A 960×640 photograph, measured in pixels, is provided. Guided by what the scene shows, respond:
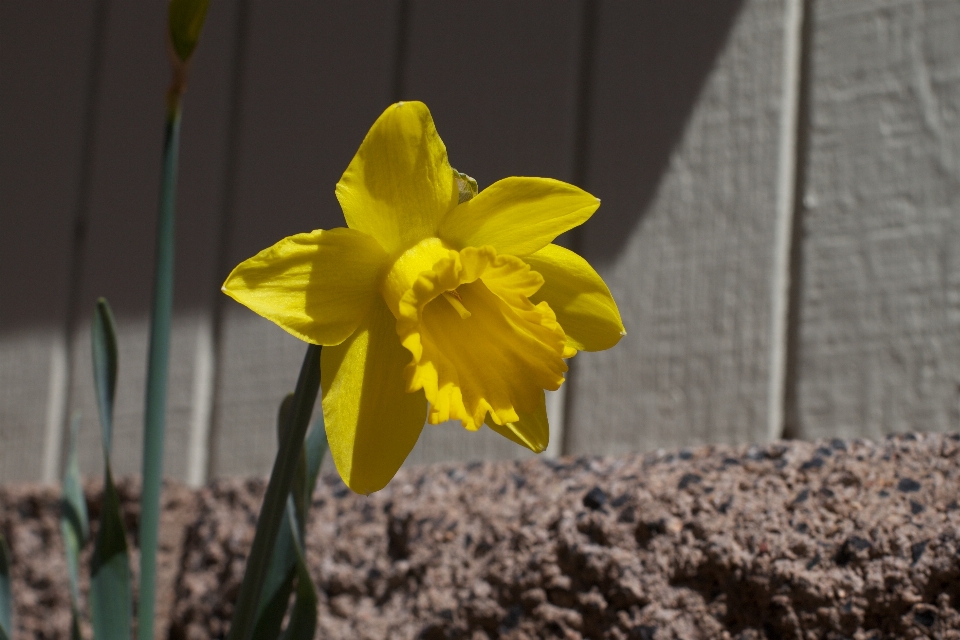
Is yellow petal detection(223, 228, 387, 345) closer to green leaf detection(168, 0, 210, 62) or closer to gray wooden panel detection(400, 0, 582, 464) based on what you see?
green leaf detection(168, 0, 210, 62)

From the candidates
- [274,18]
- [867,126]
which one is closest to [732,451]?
[867,126]

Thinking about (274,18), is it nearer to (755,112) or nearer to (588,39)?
(588,39)

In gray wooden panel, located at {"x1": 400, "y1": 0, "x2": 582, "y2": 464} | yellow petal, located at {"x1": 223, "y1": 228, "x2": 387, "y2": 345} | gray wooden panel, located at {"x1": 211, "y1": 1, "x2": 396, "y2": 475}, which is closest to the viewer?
yellow petal, located at {"x1": 223, "y1": 228, "x2": 387, "y2": 345}

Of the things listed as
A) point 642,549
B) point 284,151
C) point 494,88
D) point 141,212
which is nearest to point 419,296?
point 642,549

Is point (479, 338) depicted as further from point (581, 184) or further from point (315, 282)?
point (581, 184)

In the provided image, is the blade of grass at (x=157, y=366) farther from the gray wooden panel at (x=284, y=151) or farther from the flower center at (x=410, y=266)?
the gray wooden panel at (x=284, y=151)

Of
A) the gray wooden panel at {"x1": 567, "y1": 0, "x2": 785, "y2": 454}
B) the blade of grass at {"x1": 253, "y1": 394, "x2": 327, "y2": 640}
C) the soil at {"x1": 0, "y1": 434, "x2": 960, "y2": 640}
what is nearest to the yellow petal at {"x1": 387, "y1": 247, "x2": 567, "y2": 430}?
the blade of grass at {"x1": 253, "y1": 394, "x2": 327, "y2": 640}

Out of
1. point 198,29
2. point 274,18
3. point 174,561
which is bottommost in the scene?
point 174,561

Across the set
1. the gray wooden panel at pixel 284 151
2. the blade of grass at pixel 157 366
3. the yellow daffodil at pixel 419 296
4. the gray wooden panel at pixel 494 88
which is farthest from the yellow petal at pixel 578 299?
the gray wooden panel at pixel 284 151
